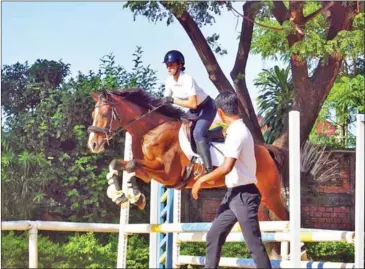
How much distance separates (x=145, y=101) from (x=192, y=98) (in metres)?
0.54

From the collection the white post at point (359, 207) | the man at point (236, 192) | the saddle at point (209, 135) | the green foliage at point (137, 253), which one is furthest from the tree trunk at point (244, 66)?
the white post at point (359, 207)

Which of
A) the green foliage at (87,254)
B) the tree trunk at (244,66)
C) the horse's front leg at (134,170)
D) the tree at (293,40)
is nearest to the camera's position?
the horse's front leg at (134,170)

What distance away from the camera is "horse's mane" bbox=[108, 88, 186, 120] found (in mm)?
6156

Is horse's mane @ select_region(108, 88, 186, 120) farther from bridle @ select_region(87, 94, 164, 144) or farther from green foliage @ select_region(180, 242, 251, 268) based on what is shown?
green foliage @ select_region(180, 242, 251, 268)

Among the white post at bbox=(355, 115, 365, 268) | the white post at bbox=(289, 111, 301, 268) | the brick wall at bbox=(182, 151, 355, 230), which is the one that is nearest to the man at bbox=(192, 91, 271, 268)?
the white post at bbox=(289, 111, 301, 268)

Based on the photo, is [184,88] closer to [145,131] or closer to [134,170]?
[145,131]

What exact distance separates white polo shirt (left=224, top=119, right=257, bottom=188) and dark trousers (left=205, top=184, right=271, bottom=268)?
0.14 ft

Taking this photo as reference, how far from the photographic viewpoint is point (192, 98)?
5.80m

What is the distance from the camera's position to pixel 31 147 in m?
9.98

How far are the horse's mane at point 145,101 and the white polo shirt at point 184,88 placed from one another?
24 cm

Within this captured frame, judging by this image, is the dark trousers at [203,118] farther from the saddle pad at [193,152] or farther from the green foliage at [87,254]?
the green foliage at [87,254]

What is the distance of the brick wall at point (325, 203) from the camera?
34.1 ft

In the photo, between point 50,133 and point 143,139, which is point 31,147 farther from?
point 143,139

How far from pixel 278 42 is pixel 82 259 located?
3.70 m
